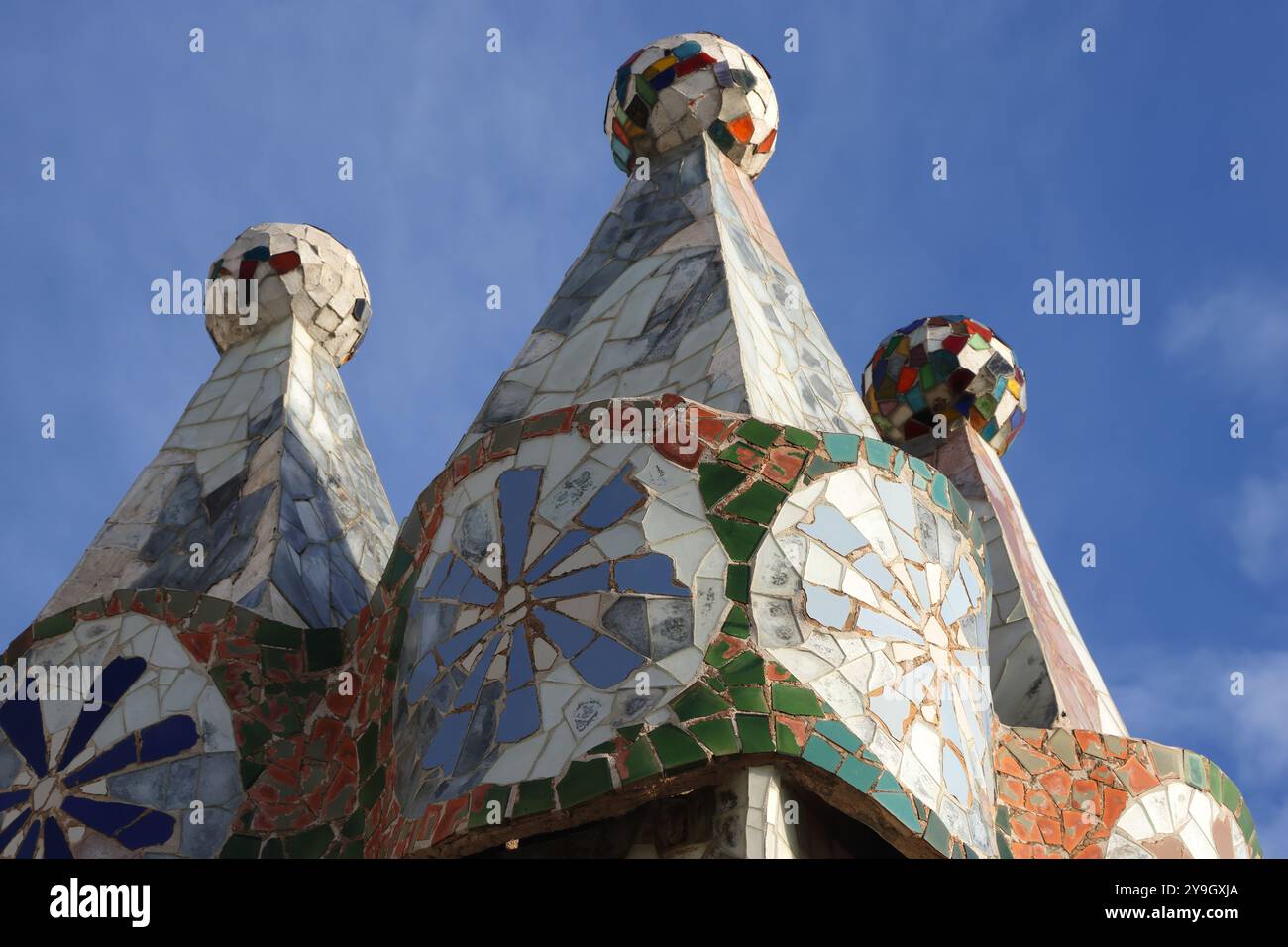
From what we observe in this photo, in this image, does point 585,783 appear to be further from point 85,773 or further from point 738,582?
point 85,773

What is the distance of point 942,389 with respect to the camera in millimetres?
10672

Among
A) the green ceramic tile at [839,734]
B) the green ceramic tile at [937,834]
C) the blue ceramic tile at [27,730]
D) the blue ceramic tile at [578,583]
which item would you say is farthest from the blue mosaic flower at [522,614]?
the blue ceramic tile at [27,730]

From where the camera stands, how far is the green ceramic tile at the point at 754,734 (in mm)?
6188

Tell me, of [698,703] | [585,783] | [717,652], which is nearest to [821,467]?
[717,652]

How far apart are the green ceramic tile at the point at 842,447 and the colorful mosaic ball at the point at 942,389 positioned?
3514mm

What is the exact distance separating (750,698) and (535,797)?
2.28ft

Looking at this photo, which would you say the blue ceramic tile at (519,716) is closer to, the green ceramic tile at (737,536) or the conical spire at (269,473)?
the green ceramic tile at (737,536)

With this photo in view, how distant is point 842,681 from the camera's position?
6.52 m

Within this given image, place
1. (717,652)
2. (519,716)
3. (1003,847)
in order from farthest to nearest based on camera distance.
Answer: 1. (1003,847)
2. (519,716)
3. (717,652)

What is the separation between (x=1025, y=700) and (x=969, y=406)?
228 centimetres

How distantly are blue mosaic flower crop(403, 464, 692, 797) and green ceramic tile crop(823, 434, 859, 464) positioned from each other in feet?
2.18
